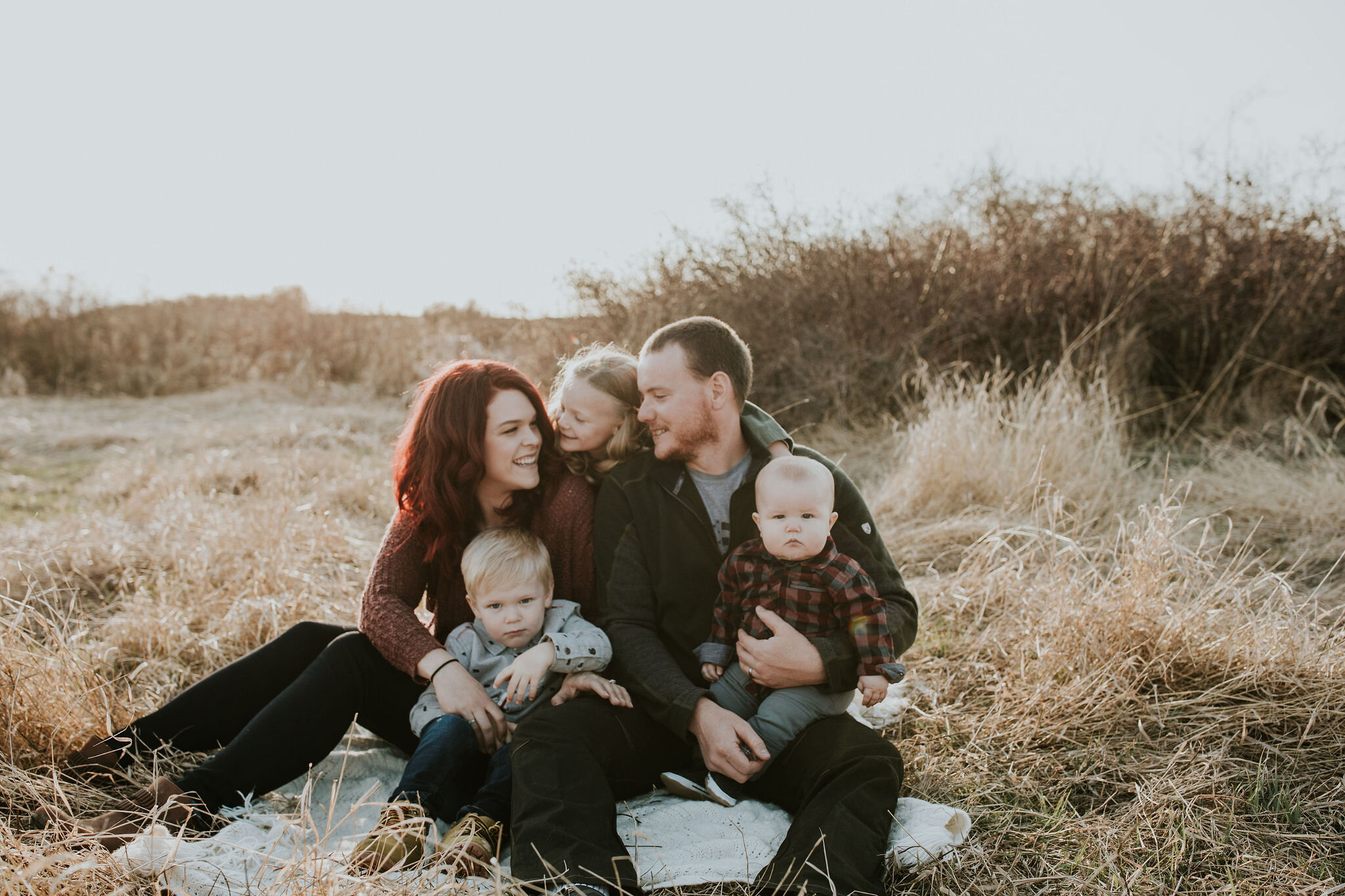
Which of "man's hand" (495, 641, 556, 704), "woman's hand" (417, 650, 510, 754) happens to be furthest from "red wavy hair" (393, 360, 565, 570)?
"man's hand" (495, 641, 556, 704)

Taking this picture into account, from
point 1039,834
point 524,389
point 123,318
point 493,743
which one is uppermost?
point 123,318

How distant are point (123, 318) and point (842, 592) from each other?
1588 centimetres

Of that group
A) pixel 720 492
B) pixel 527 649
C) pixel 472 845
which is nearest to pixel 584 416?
pixel 720 492

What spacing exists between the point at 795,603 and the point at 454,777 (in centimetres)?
109

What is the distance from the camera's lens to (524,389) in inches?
115

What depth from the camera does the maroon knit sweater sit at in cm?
282

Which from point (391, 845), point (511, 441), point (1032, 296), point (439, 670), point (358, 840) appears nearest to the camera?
point (391, 845)

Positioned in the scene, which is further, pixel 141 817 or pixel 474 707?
pixel 474 707

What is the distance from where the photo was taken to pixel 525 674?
8.29ft

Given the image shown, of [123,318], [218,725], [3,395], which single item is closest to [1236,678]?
[218,725]

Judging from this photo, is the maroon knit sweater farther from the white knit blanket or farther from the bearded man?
the white knit blanket

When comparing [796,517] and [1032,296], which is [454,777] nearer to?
[796,517]

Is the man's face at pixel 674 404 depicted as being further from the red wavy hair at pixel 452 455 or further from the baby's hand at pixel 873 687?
the baby's hand at pixel 873 687

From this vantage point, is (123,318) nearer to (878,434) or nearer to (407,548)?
(878,434)
